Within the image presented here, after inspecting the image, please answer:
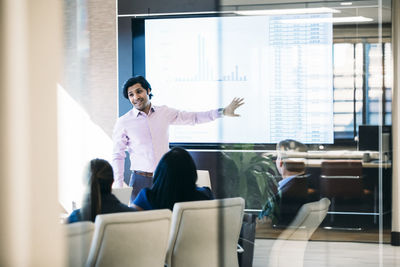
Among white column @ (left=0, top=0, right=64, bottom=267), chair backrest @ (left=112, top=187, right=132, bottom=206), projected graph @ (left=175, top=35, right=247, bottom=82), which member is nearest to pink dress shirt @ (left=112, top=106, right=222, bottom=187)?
projected graph @ (left=175, top=35, right=247, bottom=82)

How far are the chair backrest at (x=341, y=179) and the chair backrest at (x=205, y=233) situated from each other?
0.46 metres

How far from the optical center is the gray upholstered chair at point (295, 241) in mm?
2791

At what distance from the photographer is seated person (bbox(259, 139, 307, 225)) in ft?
8.93

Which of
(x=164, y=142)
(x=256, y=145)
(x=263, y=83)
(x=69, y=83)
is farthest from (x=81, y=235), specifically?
(x=164, y=142)

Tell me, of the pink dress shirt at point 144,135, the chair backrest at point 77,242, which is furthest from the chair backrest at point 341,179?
the chair backrest at point 77,242

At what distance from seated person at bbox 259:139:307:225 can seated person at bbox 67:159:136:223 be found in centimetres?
75

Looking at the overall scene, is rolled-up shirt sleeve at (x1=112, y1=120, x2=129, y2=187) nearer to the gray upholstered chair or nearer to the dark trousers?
the dark trousers

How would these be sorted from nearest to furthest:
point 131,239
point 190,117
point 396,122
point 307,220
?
point 131,239, point 307,220, point 396,122, point 190,117

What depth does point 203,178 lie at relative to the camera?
2.83 m

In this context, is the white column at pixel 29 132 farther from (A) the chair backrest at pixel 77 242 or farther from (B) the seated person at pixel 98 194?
(B) the seated person at pixel 98 194

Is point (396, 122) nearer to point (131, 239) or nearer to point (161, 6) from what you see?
point (131, 239)

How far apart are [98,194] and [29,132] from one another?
1074 mm

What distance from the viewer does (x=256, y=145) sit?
8.93 ft

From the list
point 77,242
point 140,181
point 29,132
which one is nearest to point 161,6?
point 140,181
